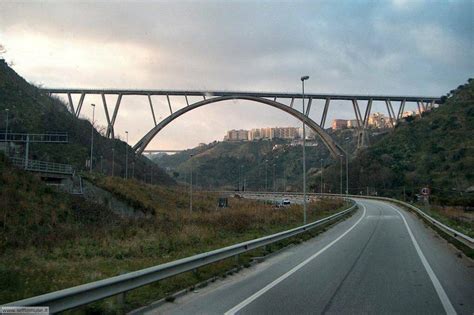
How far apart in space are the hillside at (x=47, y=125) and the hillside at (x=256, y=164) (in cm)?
2869

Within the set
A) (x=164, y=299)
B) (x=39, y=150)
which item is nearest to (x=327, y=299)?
(x=164, y=299)

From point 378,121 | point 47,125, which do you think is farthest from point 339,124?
point 47,125

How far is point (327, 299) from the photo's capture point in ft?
26.7

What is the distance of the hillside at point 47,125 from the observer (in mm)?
73569

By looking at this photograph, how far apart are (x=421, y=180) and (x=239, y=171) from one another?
Answer: 69.1 meters

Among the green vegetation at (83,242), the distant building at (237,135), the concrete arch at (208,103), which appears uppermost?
the distant building at (237,135)

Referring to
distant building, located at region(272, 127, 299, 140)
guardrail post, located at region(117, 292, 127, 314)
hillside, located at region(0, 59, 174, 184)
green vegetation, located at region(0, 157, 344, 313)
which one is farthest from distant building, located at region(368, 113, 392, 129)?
guardrail post, located at region(117, 292, 127, 314)

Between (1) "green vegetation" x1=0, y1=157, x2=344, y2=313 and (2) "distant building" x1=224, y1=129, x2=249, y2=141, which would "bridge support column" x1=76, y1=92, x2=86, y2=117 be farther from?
(2) "distant building" x1=224, y1=129, x2=249, y2=141

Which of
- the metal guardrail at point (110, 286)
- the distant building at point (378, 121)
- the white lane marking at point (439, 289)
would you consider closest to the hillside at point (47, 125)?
the white lane marking at point (439, 289)

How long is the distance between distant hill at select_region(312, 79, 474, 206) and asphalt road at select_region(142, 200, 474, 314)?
51.6m

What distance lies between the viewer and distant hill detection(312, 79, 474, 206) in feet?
234

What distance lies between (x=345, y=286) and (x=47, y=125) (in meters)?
77.7

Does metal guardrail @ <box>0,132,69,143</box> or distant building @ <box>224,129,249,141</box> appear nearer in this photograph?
metal guardrail @ <box>0,132,69,143</box>

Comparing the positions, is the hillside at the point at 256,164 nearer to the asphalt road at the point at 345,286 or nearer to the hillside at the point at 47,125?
the hillside at the point at 47,125
